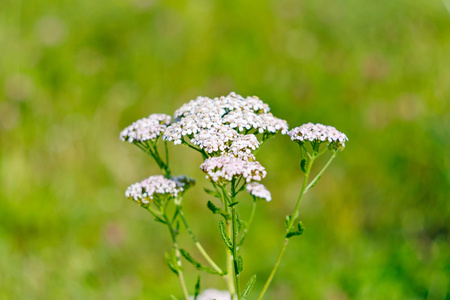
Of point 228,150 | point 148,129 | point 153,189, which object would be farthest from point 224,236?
point 148,129

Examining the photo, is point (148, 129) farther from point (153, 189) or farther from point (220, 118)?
point (220, 118)

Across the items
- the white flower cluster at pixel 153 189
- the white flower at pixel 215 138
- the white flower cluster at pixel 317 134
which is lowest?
the white flower cluster at pixel 153 189

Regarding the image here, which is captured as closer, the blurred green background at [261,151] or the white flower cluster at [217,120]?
the white flower cluster at [217,120]

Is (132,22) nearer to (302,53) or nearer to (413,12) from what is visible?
(302,53)

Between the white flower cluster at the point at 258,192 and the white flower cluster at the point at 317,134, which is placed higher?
the white flower cluster at the point at 317,134

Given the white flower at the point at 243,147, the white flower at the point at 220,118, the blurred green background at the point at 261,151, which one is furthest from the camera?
the blurred green background at the point at 261,151

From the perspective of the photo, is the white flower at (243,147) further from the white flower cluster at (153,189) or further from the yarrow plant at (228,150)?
the white flower cluster at (153,189)

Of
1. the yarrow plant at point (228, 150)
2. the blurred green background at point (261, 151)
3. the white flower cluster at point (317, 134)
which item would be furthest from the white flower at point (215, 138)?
the blurred green background at point (261, 151)
